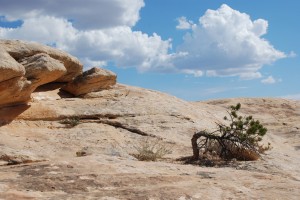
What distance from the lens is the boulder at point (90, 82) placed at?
17062mm

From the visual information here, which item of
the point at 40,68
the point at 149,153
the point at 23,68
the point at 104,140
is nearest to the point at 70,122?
the point at 104,140

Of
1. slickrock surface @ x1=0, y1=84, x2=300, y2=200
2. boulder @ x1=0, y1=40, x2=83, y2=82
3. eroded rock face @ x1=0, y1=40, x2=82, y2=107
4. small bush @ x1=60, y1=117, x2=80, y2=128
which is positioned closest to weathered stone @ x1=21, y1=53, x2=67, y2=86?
eroded rock face @ x1=0, y1=40, x2=82, y2=107

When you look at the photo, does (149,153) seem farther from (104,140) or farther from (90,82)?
(90,82)

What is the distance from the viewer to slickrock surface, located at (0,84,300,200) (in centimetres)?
689

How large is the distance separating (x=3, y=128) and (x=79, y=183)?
267 inches

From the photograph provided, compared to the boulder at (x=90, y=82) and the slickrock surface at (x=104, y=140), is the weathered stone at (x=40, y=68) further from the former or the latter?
the boulder at (x=90, y=82)

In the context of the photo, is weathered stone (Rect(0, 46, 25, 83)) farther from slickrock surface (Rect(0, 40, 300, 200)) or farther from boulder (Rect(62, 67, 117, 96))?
boulder (Rect(62, 67, 117, 96))

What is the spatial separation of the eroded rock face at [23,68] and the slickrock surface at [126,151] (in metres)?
0.84

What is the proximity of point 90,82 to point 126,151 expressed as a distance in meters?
5.16

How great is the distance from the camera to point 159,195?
259 inches

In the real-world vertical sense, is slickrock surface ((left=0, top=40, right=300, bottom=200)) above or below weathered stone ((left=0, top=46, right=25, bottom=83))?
below

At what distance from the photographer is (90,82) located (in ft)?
56.2

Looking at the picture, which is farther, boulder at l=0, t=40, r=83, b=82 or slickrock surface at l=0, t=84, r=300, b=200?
boulder at l=0, t=40, r=83, b=82

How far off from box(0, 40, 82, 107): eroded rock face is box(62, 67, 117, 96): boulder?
1612 mm
